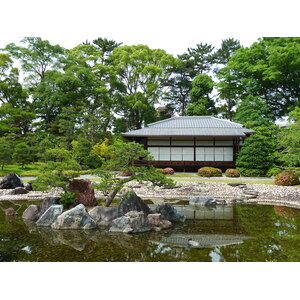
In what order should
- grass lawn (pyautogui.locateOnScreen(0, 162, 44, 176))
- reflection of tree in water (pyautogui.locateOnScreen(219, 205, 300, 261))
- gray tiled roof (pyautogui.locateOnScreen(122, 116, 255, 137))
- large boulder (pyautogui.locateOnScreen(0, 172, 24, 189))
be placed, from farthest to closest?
gray tiled roof (pyautogui.locateOnScreen(122, 116, 255, 137)) < grass lawn (pyautogui.locateOnScreen(0, 162, 44, 176)) < large boulder (pyautogui.locateOnScreen(0, 172, 24, 189)) < reflection of tree in water (pyautogui.locateOnScreen(219, 205, 300, 261))

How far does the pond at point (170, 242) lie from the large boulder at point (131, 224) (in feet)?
0.88

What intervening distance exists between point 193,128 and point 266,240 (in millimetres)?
17065

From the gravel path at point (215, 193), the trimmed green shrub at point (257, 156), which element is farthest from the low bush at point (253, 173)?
the gravel path at point (215, 193)

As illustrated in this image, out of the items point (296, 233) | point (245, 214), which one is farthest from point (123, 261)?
point (245, 214)

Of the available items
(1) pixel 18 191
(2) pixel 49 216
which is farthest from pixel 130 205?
(1) pixel 18 191

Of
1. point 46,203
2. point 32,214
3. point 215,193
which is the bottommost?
point 215,193

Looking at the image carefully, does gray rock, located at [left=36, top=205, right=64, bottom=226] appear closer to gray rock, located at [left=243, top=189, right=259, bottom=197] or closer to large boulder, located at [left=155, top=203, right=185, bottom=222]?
large boulder, located at [left=155, top=203, right=185, bottom=222]

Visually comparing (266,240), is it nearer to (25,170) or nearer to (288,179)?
(288,179)

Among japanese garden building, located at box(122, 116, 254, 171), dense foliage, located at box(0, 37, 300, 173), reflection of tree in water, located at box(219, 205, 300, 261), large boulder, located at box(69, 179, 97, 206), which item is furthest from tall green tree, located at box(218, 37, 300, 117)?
large boulder, located at box(69, 179, 97, 206)

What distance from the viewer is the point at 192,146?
72.3 ft

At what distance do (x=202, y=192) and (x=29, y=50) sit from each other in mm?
25799

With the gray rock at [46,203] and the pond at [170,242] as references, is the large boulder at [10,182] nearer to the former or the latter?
the pond at [170,242]

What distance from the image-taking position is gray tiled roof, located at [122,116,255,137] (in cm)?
2089

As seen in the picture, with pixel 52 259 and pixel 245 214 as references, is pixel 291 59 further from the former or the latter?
pixel 52 259
